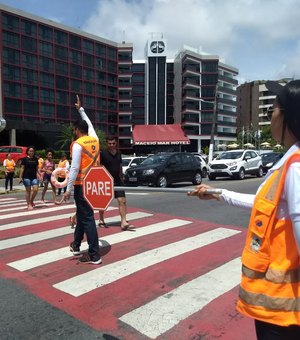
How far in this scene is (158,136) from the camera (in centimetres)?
7631

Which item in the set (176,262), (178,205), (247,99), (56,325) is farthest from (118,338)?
(247,99)

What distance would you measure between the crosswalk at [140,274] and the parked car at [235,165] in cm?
1544

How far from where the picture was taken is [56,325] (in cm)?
380

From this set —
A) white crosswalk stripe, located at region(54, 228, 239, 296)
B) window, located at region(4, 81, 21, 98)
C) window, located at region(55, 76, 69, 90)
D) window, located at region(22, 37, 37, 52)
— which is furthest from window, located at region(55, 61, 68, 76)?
white crosswalk stripe, located at region(54, 228, 239, 296)

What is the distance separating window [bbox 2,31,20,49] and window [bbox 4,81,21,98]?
21.0ft

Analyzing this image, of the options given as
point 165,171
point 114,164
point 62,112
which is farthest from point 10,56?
point 114,164

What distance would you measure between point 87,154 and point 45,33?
2890 inches

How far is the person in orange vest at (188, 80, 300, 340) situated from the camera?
1.75 metres

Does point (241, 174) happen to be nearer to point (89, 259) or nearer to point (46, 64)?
point (89, 259)

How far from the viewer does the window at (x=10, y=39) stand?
6688 centimetres

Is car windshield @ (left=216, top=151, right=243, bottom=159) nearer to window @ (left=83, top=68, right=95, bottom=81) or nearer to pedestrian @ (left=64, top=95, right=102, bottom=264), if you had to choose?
pedestrian @ (left=64, top=95, right=102, bottom=264)

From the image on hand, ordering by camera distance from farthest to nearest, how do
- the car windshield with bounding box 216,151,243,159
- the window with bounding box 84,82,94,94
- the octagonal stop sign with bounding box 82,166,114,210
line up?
the window with bounding box 84,82,94,94
the car windshield with bounding box 216,151,243,159
the octagonal stop sign with bounding box 82,166,114,210

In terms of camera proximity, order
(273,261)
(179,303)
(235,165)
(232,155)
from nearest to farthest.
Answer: (273,261)
(179,303)
(235,165)
(232,155)

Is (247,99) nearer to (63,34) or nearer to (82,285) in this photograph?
(63,34)
